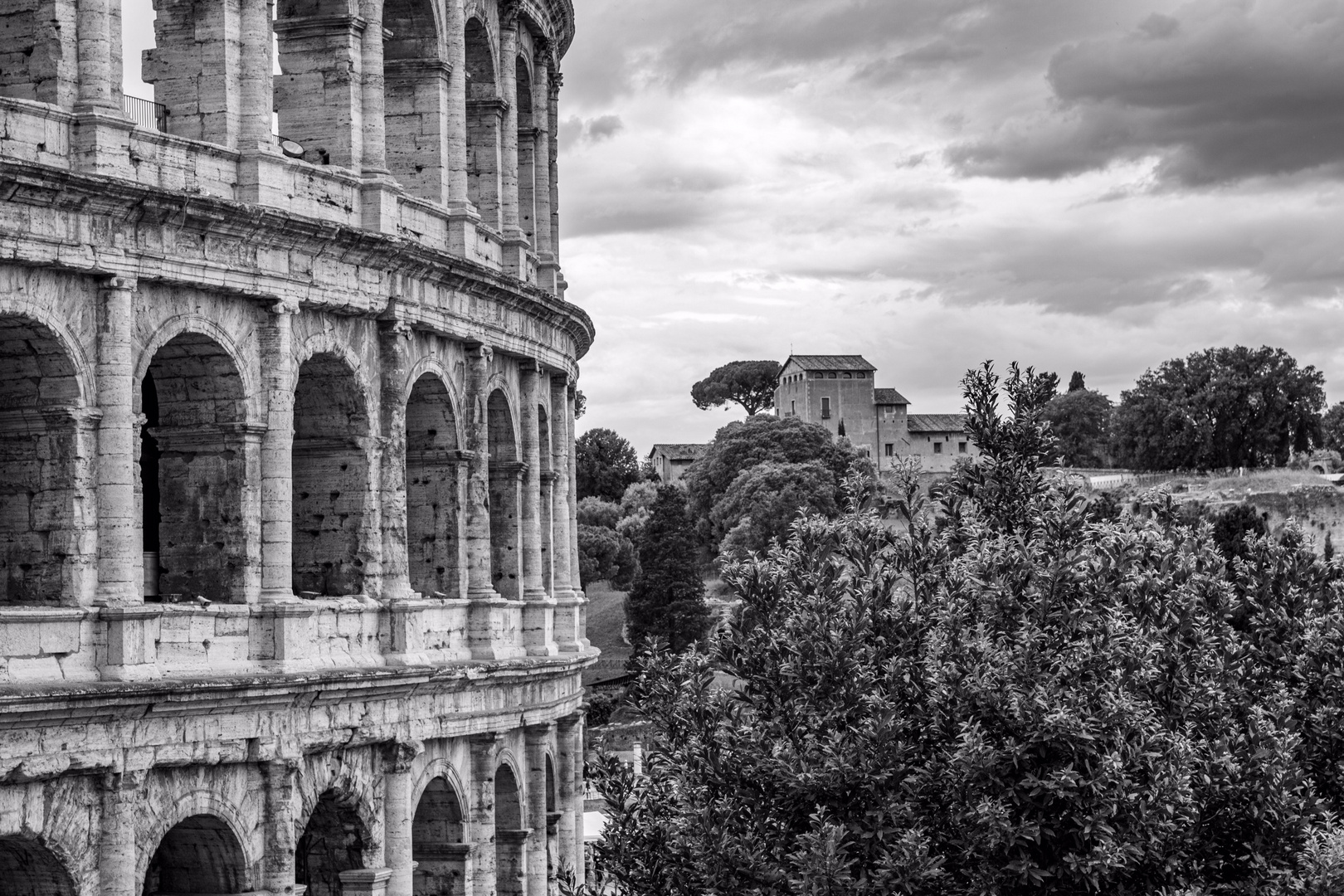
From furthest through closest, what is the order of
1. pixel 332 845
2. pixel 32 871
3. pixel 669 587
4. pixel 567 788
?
pixel 669 587, pixel 567 788, pixel 332 845, pixel 32 871

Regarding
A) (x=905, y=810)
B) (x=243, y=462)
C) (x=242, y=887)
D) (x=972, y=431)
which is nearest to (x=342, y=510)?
(x=243, y=462)

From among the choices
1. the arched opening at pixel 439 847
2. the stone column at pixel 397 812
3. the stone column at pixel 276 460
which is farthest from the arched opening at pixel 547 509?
the stone column at pixel 276 460

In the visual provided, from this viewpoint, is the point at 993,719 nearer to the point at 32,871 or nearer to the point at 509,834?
the point at 32,871

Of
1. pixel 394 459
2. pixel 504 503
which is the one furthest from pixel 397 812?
pixel 504 503

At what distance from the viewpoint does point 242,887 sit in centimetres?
2564

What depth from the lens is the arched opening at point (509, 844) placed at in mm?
32594

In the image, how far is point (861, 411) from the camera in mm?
134625

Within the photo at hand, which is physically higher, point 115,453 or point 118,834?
point 115,453

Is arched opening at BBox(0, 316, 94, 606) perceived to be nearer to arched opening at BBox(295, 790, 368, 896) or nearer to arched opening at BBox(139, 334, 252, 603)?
arched opening at BBox(139, 334, 252, 603)

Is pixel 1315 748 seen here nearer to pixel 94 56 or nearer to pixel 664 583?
pixel 94 56

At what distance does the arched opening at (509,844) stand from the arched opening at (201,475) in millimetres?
7936

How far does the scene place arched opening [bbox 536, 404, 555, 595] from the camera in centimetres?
3541

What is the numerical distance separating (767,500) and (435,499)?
59.5m

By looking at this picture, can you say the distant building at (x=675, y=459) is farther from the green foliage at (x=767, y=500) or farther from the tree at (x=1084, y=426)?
the green foliage at (x=767, y=500)
